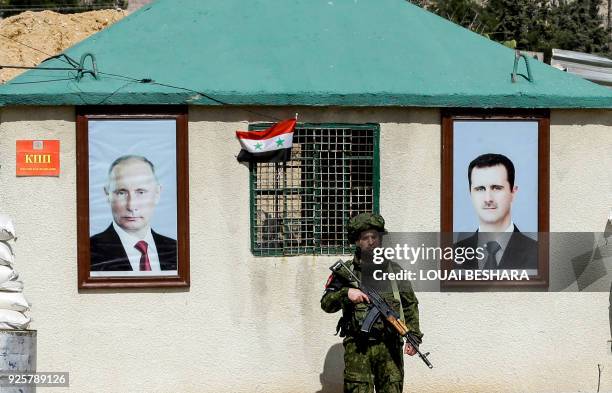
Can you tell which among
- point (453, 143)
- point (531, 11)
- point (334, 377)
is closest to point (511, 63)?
point (453, 143)

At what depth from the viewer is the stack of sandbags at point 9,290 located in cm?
883

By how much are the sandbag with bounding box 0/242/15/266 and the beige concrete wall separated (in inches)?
4.4

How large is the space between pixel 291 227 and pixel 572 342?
2.77 metres

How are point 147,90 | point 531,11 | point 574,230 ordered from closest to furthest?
point 147,90 < point 574,230 < point 531,11

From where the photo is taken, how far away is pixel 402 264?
30.9 ft

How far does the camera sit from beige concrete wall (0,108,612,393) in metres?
9.02

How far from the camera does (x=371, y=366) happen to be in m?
7.64

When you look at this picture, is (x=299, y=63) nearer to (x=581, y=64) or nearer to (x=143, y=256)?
(x=143, y=256)

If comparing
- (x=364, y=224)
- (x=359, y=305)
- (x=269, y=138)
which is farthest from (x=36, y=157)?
(x=359, y=305)

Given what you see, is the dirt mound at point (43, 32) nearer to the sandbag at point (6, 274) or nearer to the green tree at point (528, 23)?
the green tree at point (528, 23)

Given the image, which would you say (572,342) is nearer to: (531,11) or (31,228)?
(31,228)

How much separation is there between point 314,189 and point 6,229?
2.67 metres

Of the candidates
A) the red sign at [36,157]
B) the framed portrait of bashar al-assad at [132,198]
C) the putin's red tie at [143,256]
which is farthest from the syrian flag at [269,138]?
the red sign at [36,157]

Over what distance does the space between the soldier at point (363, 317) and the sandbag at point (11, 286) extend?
9.46 ft
